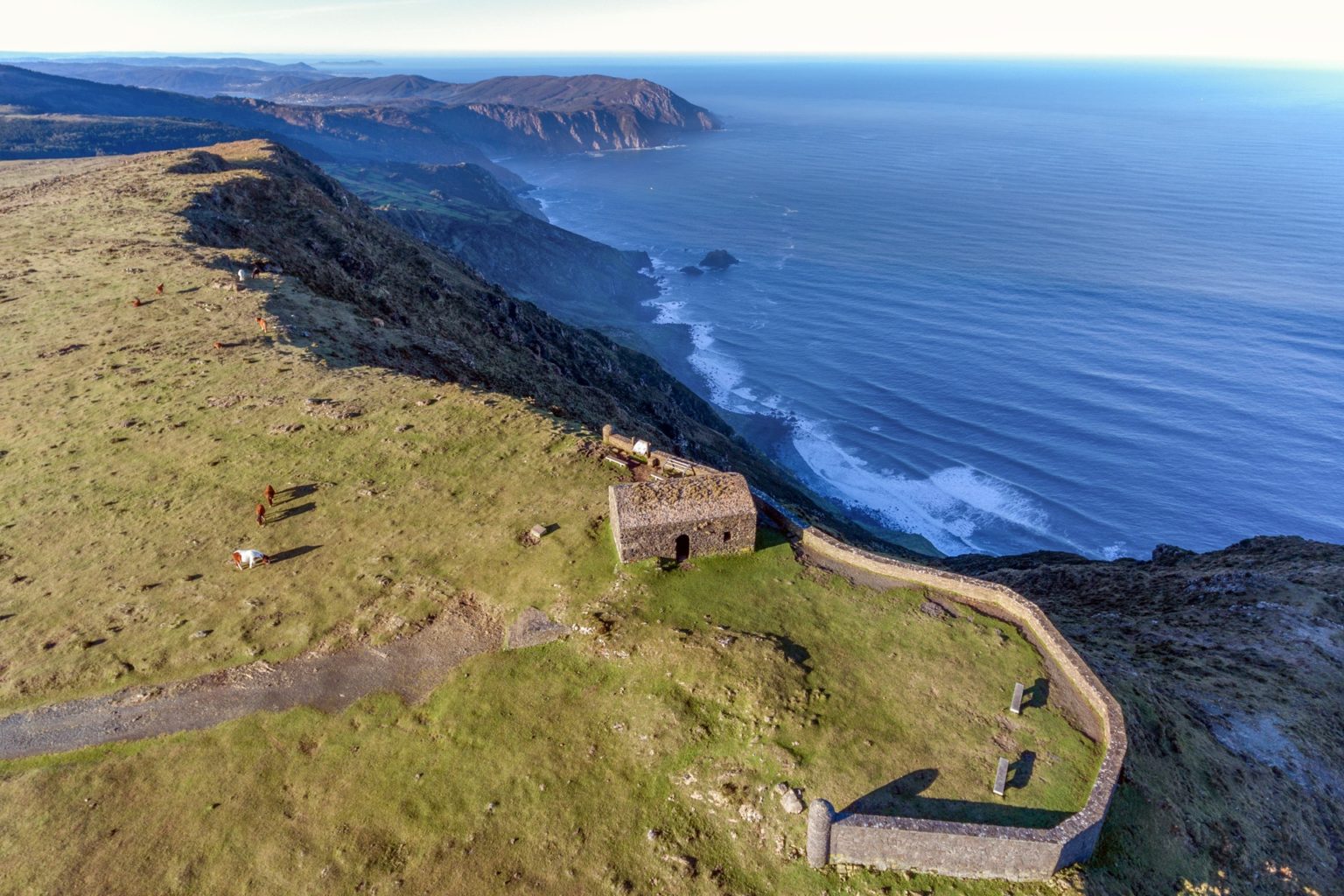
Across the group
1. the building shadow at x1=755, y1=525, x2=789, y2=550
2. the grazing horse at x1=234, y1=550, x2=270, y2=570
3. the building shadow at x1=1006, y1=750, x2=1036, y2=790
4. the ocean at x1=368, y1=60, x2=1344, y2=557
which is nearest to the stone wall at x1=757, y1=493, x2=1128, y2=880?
the building shadow at x1=1006, y1=750, x2=1036, y2=790

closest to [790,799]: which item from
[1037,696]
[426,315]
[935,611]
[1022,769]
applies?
[1022,769]

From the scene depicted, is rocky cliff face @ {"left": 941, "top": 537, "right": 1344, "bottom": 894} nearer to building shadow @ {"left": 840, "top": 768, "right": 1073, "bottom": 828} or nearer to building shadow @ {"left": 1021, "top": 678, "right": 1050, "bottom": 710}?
building shadow @ {"left": 840, "top": 768, "right": 1073, "bottom": 828}

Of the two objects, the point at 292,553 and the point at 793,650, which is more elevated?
the point at 292,553

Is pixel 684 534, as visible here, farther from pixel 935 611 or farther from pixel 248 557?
pixel 248 557

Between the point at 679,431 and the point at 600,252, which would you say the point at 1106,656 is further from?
the point at 600,252

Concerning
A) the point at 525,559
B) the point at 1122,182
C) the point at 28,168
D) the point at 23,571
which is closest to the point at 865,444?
the point at 525,559

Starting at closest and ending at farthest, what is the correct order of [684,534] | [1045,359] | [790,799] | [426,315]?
[790,799]
[684,534]
[426,315]
[1045,359]
